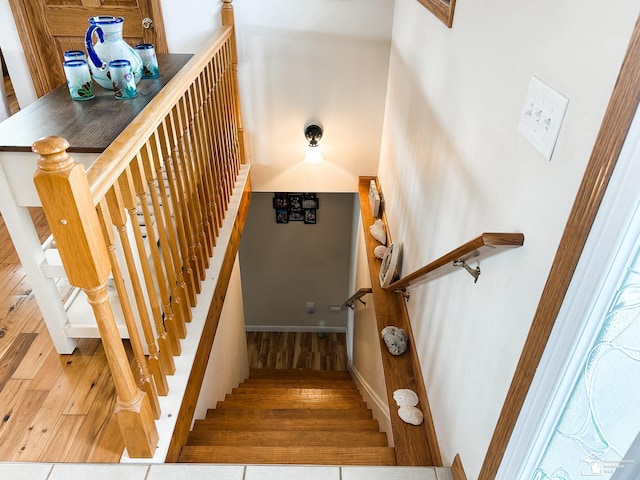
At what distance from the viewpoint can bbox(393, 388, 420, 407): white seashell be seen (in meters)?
2.20

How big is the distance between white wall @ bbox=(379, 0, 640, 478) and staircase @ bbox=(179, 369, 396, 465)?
50 cm

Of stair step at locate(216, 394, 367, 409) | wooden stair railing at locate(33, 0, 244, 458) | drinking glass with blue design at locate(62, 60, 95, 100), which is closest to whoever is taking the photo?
wooden stair railing at locate(33, 0, 244, 458)

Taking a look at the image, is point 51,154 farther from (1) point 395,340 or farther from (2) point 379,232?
(2) point 379,232

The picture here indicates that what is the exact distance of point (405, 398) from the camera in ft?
7.27

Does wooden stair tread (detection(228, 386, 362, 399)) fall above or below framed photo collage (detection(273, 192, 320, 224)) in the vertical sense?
below

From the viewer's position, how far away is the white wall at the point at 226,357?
2.65 metres

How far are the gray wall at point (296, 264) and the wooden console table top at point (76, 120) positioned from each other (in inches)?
139

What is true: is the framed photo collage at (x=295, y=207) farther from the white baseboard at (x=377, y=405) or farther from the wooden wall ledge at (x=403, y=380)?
the wooden wall ledge at (x=403, y=380)

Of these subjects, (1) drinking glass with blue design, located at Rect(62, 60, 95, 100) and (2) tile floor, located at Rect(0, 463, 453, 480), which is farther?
(1) drinking glass with blue design, located at Rect(62, 60, 95, 100)

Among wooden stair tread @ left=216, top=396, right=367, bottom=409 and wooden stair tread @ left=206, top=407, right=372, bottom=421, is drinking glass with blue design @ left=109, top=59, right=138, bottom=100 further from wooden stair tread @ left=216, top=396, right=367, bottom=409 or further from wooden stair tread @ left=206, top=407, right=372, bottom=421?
wooden stair tread @ left=216, top=396, right=367, bottom=409

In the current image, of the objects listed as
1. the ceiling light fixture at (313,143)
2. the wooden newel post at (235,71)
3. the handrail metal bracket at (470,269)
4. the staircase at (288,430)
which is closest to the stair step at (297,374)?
the staircase at (288,430)

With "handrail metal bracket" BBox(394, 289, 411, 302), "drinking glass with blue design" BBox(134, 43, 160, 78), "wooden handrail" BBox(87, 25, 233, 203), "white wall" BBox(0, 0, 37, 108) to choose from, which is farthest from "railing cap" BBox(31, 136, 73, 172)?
"white wall" BBox(0, 0, 37, 108)

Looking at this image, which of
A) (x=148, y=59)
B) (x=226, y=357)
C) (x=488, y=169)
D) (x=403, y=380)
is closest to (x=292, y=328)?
(x=226, y=357)

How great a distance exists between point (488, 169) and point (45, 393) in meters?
1.90
